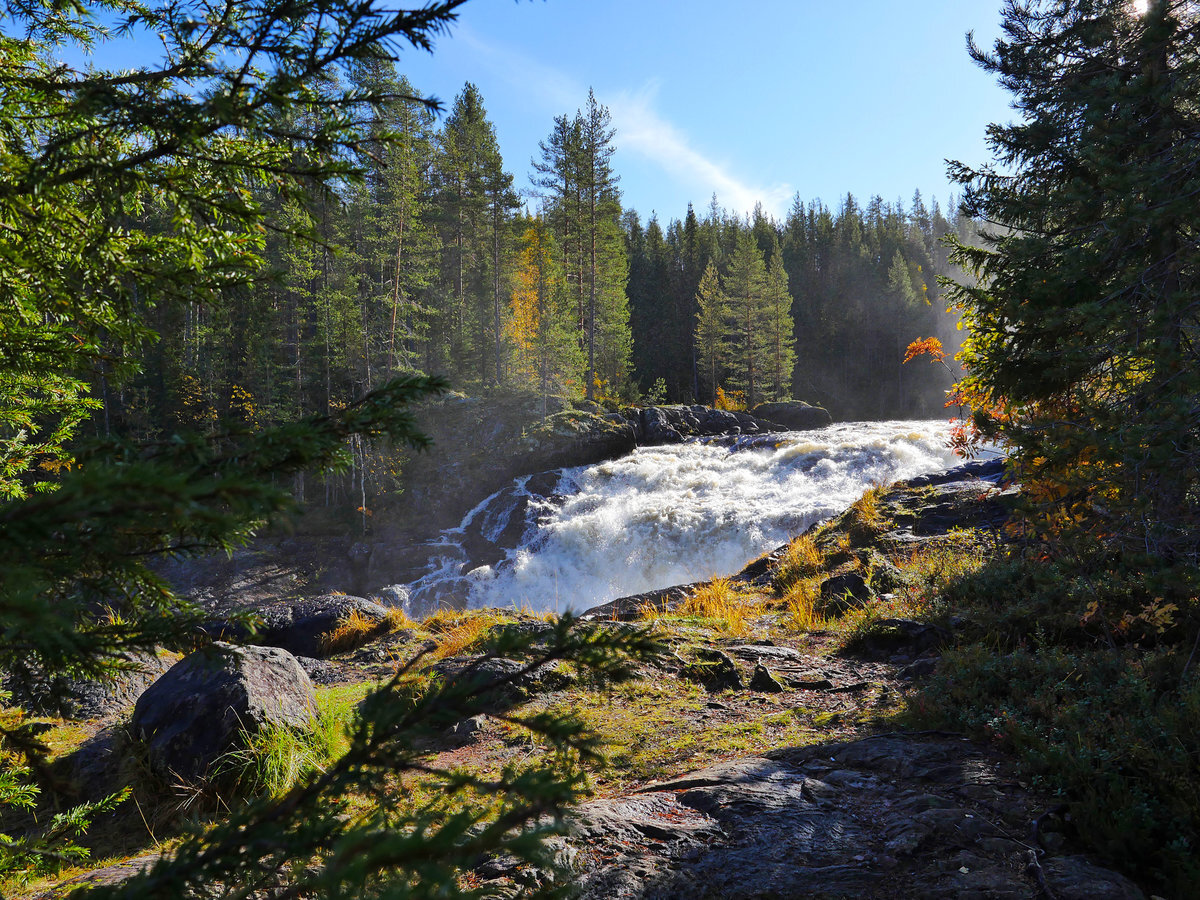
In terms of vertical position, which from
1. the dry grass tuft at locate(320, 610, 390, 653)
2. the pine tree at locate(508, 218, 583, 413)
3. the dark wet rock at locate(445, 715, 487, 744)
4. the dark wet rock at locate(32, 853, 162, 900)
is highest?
the pine tree at locate(508, 218, 583, 413)

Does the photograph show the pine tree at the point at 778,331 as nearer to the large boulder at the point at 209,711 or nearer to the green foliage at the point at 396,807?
the large boulder at the point at 209,711

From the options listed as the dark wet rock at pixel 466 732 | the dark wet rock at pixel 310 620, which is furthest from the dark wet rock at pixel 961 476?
the dark wet rock at pixel 466 732

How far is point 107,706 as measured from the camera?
6.07 meters

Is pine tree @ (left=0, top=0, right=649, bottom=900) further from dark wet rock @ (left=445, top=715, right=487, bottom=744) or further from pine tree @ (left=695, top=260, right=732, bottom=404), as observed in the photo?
pine tree @ (left=695, top=260, right=732, bottom=404)

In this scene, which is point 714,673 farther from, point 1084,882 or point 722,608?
point 1084,882

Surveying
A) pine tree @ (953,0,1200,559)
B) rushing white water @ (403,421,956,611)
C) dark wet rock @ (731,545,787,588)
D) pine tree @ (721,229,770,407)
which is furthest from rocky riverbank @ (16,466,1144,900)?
pine tree @ (721,229,770,407)

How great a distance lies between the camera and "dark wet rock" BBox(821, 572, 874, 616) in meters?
8.31

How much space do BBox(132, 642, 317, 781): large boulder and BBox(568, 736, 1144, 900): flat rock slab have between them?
2600 millimetres

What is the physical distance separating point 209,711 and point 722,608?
675 centimetres

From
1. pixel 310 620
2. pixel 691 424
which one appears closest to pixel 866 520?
pixel 310 620

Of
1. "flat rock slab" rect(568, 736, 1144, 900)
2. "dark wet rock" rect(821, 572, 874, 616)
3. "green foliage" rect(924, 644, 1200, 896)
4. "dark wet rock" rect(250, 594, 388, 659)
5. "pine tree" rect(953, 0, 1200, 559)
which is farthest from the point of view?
"dark wet rock" rect(250, 594, 388, 659)

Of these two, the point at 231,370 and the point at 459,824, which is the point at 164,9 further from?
the point at 231,370

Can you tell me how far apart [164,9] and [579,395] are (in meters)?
32.1

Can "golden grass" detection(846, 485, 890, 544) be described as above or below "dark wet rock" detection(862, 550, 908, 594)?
above
